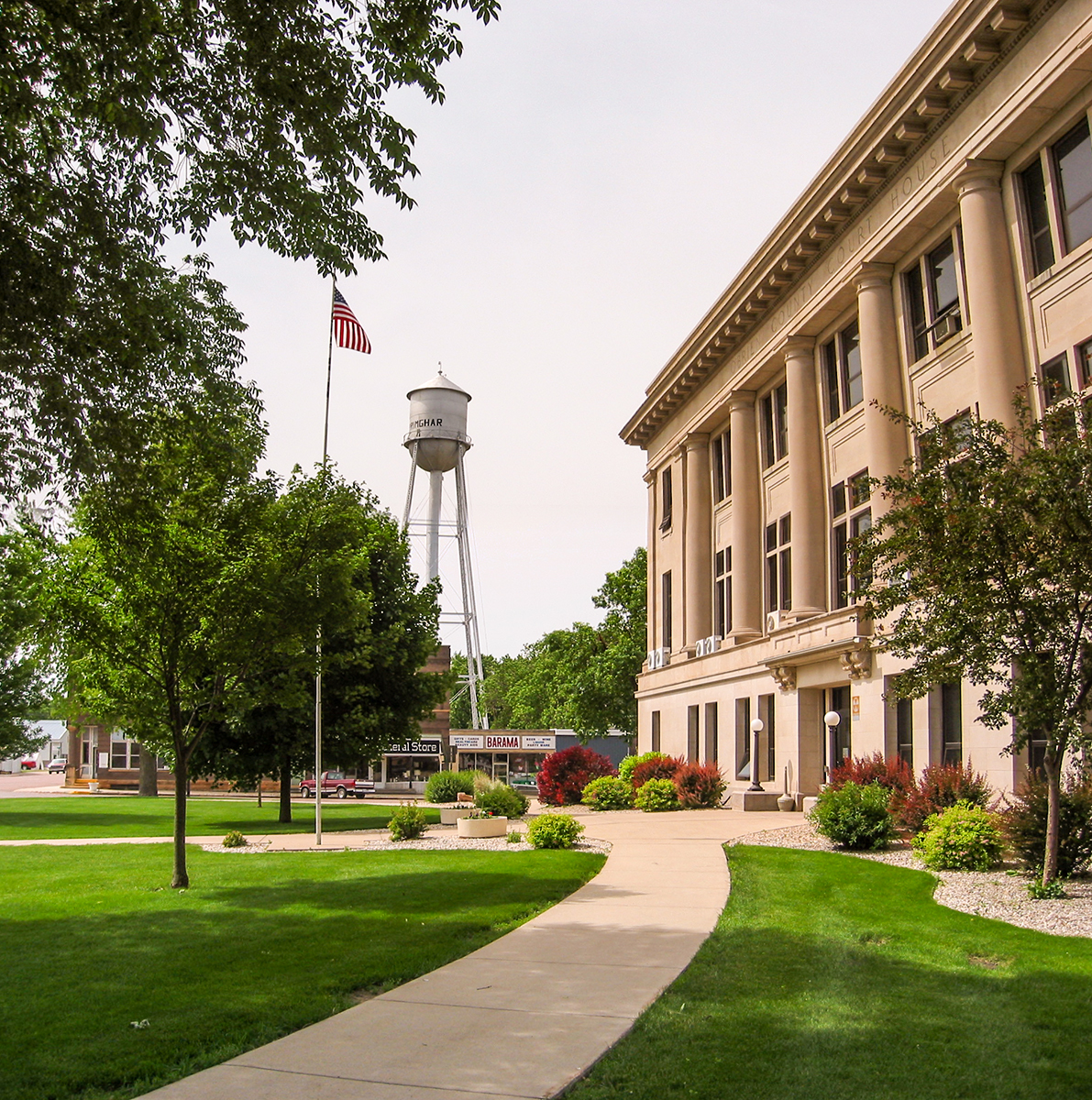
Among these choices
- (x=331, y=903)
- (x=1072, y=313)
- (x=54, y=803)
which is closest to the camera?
(x=331, y=903)

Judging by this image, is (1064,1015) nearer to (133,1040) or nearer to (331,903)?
(133,1040)

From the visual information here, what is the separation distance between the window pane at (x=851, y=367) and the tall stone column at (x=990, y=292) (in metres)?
7.26

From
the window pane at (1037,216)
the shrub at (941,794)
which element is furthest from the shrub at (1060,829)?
the window pane at (1037,216)

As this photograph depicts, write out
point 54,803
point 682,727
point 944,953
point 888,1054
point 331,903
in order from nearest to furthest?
point 888,1054 < point 944,953 < point 331,903 < point 682,727 < point 54,803

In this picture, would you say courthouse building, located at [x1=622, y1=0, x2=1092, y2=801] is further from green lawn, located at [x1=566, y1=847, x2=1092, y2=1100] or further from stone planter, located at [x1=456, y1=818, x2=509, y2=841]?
stone planter, located at [x1=456, y1=818, x2=509, y2=841]

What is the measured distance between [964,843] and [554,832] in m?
7.91

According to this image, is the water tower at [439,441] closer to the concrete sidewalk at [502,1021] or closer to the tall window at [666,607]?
the tall window at [666,607]

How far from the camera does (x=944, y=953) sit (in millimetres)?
9750

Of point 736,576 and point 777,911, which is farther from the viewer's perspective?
point 736,576

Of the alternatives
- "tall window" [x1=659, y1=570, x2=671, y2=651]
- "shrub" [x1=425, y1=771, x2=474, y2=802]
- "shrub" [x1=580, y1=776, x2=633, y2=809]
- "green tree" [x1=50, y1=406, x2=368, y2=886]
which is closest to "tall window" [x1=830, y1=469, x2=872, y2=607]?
"shrub" [x1=580, y1=776, x2=633, y2=809]

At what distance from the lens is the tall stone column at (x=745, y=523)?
36.9 meters

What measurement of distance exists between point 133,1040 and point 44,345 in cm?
637

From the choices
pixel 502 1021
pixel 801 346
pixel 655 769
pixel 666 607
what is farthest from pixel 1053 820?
pixel 666 607

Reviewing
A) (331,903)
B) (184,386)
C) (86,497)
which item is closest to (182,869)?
(331,903)
